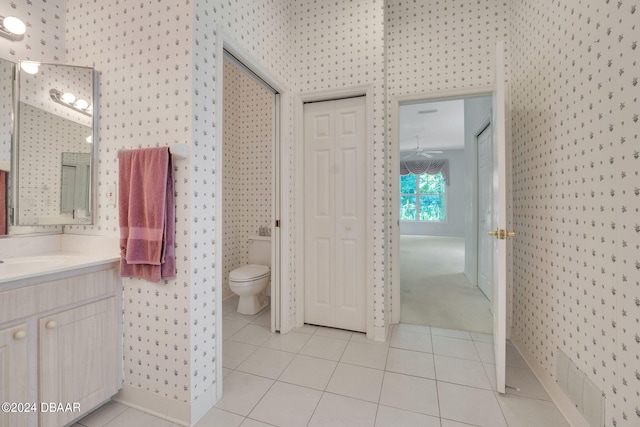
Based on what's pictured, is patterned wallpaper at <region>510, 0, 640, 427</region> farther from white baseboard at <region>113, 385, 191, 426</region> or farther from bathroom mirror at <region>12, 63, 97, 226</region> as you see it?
bathroom mirror at <region>12, 63, 97, 226</region>

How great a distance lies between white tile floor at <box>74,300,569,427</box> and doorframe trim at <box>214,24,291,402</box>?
226 mm

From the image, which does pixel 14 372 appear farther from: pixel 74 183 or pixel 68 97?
pixel 68 97

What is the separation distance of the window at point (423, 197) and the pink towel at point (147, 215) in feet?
31.1

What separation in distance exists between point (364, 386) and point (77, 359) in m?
1.54

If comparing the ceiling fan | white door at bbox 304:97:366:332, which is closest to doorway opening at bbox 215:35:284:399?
white door at bbox 304:97:366:332

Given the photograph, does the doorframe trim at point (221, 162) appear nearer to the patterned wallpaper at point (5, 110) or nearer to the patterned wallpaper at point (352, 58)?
the patterned wallpaper at point (352, 58)

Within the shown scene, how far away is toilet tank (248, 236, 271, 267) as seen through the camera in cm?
298

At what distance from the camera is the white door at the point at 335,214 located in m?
2.31

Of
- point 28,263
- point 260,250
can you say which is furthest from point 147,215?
point 260,250

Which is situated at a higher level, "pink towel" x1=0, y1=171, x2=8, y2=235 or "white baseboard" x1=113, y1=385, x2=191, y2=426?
"pink towel" x1=0, y1=171, x2=8, y2=235

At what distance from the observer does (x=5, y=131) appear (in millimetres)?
1461

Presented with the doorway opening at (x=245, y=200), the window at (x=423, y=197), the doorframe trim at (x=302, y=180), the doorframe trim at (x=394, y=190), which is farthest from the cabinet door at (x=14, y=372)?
the window at (x=423, y=197)

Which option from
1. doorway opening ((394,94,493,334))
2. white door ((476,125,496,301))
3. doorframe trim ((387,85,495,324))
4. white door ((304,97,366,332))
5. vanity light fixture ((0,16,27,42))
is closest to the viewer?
vanity light fixture ((0,16,27,42))

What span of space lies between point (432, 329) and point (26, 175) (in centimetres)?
318
